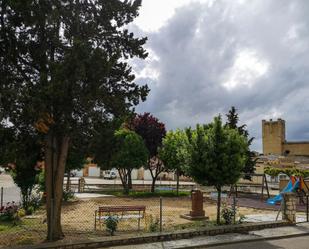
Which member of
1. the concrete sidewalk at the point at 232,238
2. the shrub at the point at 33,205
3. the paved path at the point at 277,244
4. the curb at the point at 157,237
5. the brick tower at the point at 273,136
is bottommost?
the paved path at the point at 277,244

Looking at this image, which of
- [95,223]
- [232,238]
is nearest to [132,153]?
[95,223]

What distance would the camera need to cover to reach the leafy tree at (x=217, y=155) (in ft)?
49.2

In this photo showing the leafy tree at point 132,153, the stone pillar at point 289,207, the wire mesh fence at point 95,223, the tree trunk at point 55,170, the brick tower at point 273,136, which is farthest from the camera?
the brick tower at point 273,136

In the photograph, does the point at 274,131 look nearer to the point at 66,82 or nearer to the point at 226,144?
the point at 226,144

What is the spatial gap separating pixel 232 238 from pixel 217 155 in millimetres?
3205

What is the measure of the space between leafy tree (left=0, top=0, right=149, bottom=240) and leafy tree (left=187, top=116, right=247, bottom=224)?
338cm

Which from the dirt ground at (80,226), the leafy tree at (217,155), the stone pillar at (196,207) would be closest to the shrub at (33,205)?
the dirt ground at (80,226)

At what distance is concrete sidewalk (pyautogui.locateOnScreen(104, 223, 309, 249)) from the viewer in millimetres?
11906

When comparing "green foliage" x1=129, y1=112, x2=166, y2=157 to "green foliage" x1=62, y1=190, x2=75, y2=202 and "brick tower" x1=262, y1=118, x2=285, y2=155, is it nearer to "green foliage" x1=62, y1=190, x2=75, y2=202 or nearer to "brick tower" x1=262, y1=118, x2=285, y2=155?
"green foliage" x1=62, y1=190, x2=75, y2=202

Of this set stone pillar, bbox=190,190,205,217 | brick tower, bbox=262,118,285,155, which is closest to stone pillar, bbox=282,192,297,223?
stone pillar, bbox=190,190,205,217

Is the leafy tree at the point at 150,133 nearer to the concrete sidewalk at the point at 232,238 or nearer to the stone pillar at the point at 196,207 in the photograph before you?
the stone pillar at the point at 196,207

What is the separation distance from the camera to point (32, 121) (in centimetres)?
1105

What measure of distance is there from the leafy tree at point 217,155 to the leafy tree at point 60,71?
3.38 metres

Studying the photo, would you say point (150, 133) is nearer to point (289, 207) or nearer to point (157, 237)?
point (289, 207)
